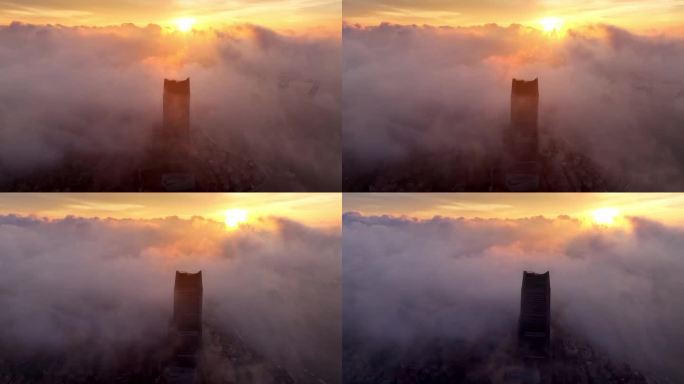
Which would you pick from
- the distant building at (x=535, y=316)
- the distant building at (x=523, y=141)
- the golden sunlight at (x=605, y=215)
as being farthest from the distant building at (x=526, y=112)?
the distant building at (x=535, y=316)

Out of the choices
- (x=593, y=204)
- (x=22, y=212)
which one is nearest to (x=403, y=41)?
(x=593, y=204)

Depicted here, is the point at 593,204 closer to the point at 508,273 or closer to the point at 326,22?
the point at 508,273

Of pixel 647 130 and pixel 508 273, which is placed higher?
pixel 647 130

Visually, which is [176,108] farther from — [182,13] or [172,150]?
[182,13]

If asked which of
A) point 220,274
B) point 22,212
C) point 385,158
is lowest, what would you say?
point 220,274

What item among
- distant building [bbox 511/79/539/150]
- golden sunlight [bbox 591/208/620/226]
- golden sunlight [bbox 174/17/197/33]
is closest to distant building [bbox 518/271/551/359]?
golden sunlight [bbox 591/208/620/226]

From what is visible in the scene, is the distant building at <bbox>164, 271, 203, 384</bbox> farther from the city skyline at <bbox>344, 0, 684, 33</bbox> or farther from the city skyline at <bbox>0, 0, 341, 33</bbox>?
the city skyline at <bbox>344, 0, 684, 33</bbox>
